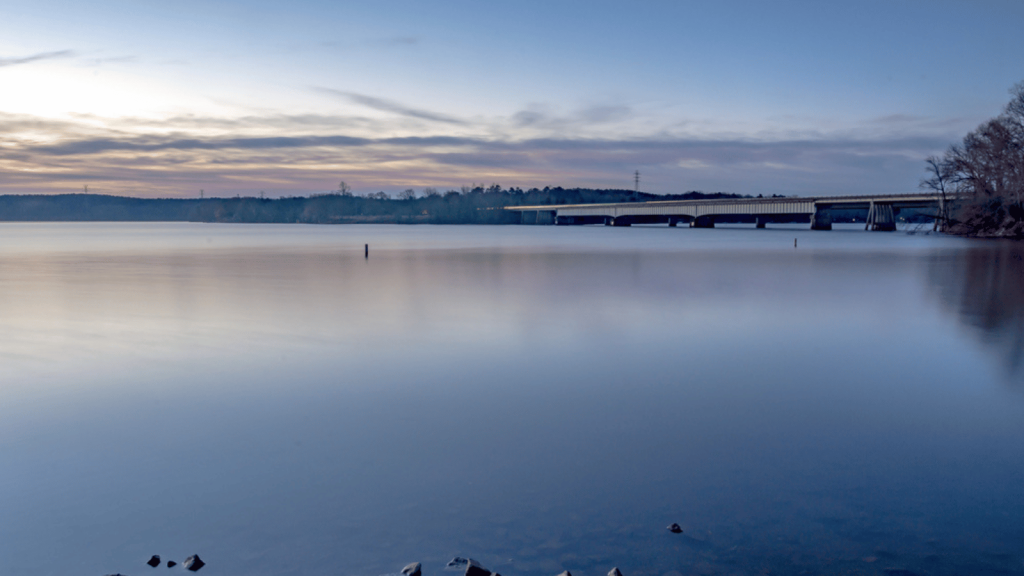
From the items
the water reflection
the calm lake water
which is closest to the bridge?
the water reflection

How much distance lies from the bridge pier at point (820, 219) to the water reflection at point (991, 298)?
104791mm

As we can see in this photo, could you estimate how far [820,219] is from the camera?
515 feet

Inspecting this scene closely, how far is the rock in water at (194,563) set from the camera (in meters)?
6.24

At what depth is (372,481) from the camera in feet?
27.1

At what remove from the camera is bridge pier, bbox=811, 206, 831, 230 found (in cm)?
15212

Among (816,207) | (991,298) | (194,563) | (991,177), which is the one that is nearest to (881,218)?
(816,207)

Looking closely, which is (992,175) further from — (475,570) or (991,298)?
(475,570)

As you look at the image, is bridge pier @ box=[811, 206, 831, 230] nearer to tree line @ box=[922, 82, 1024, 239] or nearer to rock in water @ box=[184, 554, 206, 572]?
tree line @ box=[922, 82, 1024, 239]

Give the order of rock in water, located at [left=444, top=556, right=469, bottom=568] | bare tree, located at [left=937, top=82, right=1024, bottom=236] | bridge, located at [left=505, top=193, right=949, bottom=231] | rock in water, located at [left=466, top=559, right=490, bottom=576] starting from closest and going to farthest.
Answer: rock in water, located at [left=466, top=559, right=490, bottom=576]
rock in water, located at [left=444, top=556, right=469, bottom=568]
bare tree, located at [left=937, top=82, right=1024, bottom=236]
bridge, located at [left=505, top=193, right=949, bottom=231]

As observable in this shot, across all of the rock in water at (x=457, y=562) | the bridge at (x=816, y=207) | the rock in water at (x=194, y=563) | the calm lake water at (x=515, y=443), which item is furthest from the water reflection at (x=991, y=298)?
the bridge at (x=816, y=207)

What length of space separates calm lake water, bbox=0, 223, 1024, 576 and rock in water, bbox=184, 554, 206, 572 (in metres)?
0.14

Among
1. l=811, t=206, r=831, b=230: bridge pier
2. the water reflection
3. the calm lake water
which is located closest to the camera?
the calm lake water

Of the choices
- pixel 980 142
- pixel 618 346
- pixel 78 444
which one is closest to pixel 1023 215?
pixel 980 142

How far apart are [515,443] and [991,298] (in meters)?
26.5
